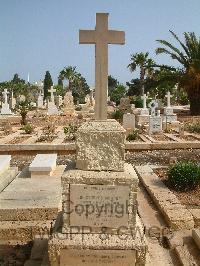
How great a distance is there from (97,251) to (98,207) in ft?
1.52

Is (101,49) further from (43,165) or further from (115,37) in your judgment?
(43,165)

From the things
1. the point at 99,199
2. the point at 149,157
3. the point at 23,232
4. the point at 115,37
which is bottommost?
the point at 23,232

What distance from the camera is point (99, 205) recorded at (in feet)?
12.3

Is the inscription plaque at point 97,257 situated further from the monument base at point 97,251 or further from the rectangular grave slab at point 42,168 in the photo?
the rectangular grave slab at point 42,168

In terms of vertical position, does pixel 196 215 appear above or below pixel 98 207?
below

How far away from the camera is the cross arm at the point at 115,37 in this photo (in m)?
3.97

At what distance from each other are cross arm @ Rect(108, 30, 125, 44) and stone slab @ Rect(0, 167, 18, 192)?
3757 millimetres

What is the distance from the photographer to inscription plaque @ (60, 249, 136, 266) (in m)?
3.64

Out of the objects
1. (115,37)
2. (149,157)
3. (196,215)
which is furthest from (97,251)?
(149,157)

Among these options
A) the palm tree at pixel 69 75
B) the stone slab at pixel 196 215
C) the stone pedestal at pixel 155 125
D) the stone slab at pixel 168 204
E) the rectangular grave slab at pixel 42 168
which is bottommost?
the stone slab at pixel 196 215

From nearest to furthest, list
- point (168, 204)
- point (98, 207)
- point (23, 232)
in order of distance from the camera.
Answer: point (98, 207) → point (23, 232) → point (168, 204)

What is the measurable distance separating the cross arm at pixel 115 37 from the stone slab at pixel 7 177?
3757mm

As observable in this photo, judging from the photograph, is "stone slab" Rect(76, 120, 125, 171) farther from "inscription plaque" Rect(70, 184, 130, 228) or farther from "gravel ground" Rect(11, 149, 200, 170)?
"gravel ground" Rect(11, 149, 200, 170)

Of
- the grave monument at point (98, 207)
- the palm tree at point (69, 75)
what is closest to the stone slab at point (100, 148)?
the grave monument at point (98, 207)
